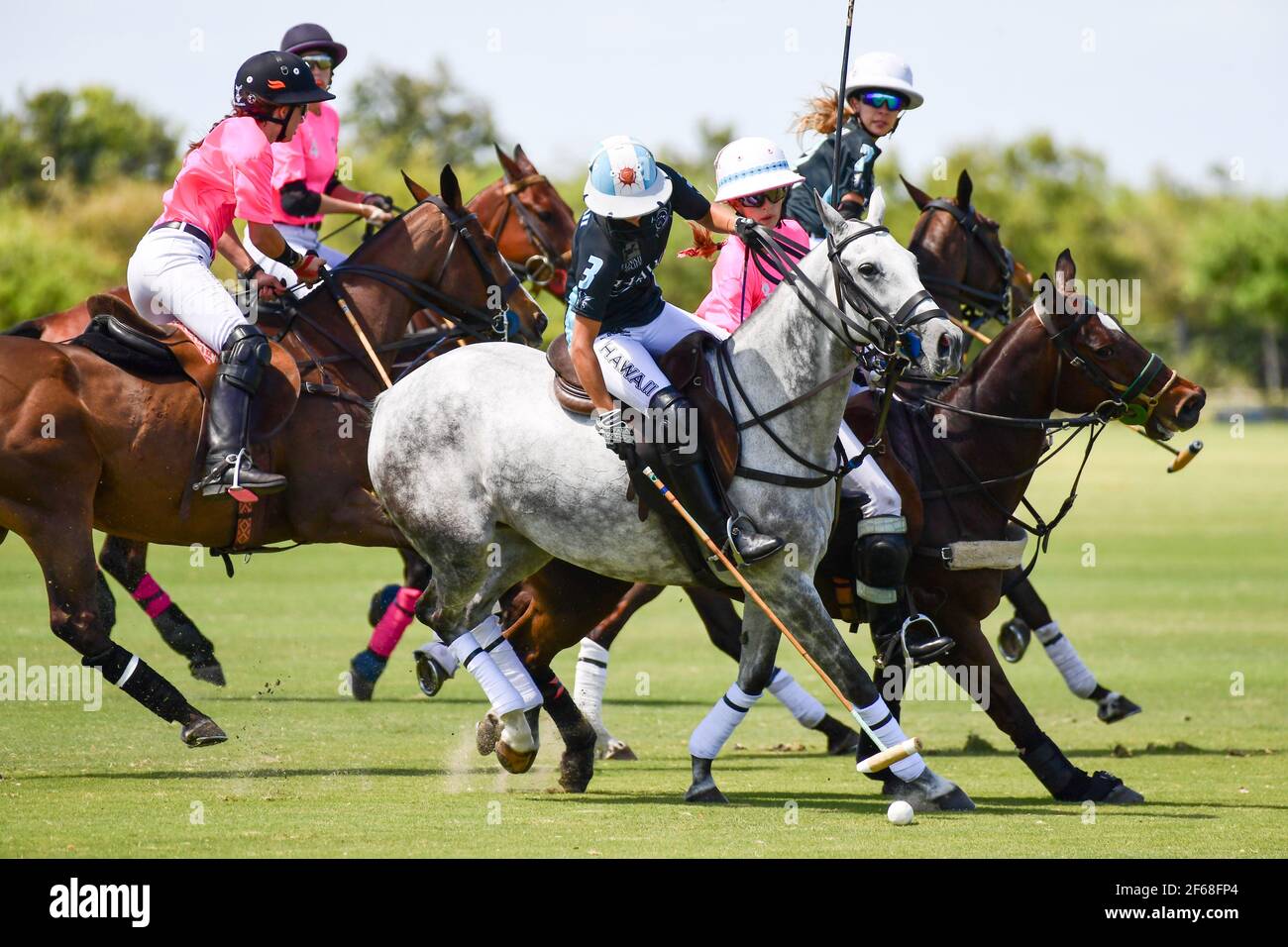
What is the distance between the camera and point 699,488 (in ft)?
26.6

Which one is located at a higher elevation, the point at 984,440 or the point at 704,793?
the point at 984,440

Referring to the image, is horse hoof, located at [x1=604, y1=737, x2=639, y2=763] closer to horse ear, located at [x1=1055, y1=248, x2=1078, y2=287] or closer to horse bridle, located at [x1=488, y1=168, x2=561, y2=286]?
horse ear, located at [x1=1055, y1=248, x2=1078, y2=287]

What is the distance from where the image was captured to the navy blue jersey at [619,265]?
8109 millimetres

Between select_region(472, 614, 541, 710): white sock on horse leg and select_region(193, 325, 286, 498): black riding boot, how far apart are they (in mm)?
1347

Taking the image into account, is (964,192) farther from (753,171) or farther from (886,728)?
(886,728)

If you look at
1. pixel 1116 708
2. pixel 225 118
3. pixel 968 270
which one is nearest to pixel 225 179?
pixel 225 118

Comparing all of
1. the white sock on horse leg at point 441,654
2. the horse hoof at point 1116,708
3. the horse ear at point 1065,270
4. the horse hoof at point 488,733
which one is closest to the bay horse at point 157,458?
the white sock on horse leg at point 441,654

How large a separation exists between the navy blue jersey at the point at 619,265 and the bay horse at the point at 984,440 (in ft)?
5.11

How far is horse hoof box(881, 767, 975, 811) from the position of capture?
8367 mm

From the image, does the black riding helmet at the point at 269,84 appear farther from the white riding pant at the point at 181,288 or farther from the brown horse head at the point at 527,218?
the brown horse head at the point at 527,218

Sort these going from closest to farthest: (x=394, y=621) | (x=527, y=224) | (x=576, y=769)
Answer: (x=576, y=769)
(x=394, y=621)
(x=527, y=224)

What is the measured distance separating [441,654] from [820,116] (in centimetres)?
391

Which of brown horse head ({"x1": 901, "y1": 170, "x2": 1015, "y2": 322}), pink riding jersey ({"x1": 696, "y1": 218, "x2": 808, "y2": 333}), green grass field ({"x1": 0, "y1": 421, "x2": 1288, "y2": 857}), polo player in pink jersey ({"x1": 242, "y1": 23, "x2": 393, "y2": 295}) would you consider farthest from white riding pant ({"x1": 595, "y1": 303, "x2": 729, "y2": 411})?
polo player in pink jersey ({"x1": 242, "y1": 23, "x2": 393, "y2": 295})
